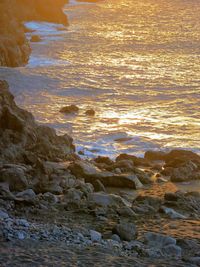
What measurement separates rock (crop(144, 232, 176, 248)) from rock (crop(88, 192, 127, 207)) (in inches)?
78.4

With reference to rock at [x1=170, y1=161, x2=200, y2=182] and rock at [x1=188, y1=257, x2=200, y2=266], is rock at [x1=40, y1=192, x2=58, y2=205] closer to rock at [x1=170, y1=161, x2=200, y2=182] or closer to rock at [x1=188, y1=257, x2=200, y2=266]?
rock at [x1=188, y1=257, x2=200, y2=266]

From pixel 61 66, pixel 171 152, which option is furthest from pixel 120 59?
pixel 171 152

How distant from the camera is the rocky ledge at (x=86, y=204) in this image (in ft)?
38.9

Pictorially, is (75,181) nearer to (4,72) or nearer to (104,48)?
(4,72)

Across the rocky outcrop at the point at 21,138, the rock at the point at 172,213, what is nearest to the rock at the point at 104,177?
the rocky outcrop at the point at 21,138

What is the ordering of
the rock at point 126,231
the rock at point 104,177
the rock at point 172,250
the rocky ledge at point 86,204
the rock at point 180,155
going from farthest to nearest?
the rock at point 180,155, the rock at point 104,177, the rock at point 126,231, the rock at point 172,250, the rocky ledge at point 86,204

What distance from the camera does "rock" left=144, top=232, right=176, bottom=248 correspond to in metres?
12.5

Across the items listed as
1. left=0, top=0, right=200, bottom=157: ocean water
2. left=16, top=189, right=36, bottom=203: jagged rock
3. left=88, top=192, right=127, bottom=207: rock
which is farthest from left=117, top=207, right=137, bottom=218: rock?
left=0, top=0, right=200, bottom=157: ocean water

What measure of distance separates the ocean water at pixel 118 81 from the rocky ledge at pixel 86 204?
3.65m

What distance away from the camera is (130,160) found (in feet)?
67.9

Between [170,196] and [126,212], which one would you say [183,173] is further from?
[126,212]

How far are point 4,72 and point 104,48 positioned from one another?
12438 mm

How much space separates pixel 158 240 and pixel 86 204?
2351mm

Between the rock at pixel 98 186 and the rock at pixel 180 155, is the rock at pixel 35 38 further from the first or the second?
the rock at pixel 98 186
